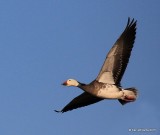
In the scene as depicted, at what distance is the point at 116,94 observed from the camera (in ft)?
52.3

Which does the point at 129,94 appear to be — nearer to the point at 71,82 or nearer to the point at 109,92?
the point at 109,92

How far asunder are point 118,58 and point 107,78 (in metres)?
0.72

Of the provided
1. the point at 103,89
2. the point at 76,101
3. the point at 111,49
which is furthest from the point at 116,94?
the point at 76,101

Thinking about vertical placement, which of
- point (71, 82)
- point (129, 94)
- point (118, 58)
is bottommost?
point (129, 94)

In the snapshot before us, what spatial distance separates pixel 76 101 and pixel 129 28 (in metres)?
3.51

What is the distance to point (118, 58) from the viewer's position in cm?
1598

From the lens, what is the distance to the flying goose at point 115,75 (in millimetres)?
15914

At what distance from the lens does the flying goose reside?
1591cm

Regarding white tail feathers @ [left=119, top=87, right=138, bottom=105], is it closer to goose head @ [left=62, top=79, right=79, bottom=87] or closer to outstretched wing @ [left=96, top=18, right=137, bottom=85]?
outstretched wing @ [left=96, top=18, right=137, bottom=85]

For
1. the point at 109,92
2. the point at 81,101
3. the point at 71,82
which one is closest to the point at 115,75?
the point at 109,92

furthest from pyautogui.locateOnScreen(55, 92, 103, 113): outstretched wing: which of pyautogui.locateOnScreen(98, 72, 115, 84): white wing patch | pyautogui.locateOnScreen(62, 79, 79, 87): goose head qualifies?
pyautogui.locateOnScreen(98, 72, 115, 84): white wing patch

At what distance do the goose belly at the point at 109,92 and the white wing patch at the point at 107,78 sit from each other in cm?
18

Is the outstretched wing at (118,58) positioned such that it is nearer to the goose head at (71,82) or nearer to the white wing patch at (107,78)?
the white wing patch at (107,78)

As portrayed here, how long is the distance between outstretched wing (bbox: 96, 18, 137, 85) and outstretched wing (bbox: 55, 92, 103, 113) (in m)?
1.62
